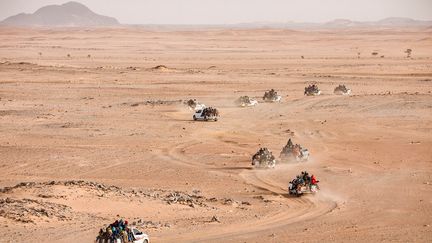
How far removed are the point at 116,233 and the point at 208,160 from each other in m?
19.7

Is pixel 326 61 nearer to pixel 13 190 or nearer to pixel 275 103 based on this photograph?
pixel 275 103

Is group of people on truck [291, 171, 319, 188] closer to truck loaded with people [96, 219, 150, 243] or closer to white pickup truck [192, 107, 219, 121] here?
truck loaded with people [96, 219, 150, 243]

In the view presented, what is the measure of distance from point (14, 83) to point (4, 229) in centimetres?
6288

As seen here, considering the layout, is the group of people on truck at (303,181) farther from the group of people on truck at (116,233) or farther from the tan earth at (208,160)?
the group of people on truck at (116,233)

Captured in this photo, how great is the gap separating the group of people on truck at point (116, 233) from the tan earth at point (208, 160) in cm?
155

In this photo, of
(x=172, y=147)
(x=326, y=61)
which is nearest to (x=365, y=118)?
(x=172, y=147)

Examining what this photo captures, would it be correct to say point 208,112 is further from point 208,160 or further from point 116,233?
point 116,233

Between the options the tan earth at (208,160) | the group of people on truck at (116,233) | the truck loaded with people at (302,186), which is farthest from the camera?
the truck loaded with people at (302,186)

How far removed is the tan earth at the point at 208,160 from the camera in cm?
2612

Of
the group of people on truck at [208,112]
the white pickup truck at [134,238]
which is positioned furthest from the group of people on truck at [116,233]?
the group of people on truck at [208,112]

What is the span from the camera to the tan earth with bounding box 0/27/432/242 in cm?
2612

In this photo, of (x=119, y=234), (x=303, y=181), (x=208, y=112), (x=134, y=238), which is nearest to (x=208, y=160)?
(x=303, y=181)

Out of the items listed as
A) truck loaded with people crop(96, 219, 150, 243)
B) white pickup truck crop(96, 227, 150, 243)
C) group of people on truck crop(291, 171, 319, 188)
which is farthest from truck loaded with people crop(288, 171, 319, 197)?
truck loaded with people crop(96, 219, 150, 243)

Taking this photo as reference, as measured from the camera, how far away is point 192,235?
24.8 meters
